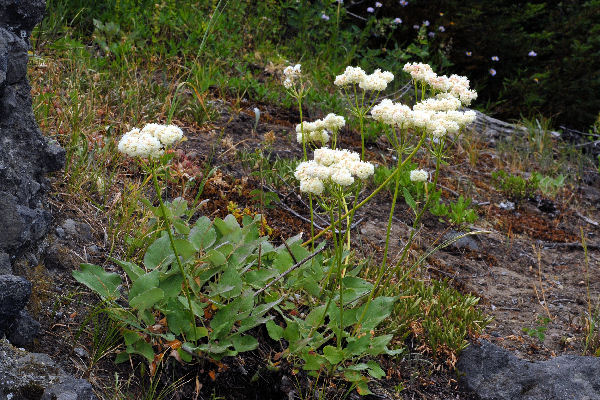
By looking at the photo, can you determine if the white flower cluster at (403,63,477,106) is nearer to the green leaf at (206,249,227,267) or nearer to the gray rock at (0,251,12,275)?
the green leaf at (206,249,227,267)

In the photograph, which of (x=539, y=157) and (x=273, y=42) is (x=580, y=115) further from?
(x=273, y=42)

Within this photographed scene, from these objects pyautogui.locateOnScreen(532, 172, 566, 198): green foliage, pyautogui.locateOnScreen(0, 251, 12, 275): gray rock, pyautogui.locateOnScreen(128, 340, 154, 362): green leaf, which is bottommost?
pyautogui.locateOnScreen(532, 172, 566, 198): green foliage

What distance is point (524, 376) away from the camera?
2.66 meters

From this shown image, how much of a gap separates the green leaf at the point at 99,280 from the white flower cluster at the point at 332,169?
2.70 ft

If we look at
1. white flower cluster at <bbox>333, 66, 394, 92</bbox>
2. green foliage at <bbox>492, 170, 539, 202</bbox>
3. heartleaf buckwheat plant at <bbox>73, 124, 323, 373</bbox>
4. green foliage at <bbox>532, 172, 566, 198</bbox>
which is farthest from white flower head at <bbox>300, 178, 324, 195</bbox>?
green foliage at <bbox>532, 172, 566, 198</bbox>

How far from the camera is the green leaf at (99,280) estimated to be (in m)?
2.12

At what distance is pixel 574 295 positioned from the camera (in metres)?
3.73

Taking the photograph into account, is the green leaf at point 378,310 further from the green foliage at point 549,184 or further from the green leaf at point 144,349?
the green foliage at point 549,184

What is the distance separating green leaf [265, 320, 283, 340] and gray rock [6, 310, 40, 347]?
0.86 metres

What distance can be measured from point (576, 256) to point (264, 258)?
2.81 meters

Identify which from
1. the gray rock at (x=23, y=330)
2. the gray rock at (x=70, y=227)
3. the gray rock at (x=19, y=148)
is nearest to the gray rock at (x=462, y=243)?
the gray rock at (x=70, y=227)

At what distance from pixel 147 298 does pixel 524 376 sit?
1.74 meters

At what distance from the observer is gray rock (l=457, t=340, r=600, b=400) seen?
2.53 metres

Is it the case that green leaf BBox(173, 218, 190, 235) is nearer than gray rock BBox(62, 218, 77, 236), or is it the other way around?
green leaf BBox(173, 218, 190, 235)
